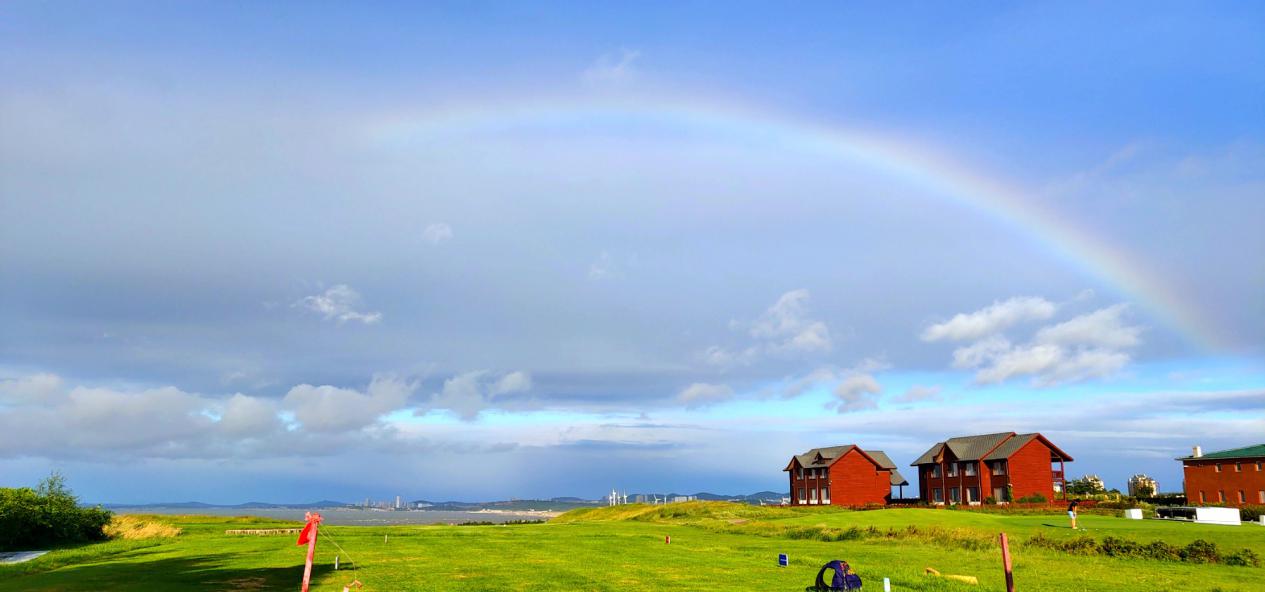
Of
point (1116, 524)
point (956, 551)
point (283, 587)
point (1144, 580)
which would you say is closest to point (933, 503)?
point (1116, 524)

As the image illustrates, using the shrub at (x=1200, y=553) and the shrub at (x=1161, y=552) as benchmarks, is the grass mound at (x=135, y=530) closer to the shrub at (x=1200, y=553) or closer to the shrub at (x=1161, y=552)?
the shrub at (x=1161, y=552)

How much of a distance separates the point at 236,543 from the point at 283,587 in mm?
37447

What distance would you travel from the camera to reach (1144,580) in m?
36.4

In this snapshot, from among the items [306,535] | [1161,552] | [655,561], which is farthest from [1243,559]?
[306,535]

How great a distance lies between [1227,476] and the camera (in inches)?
4289

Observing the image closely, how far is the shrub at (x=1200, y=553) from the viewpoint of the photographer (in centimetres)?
4440

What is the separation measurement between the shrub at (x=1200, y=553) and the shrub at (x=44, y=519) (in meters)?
80.1

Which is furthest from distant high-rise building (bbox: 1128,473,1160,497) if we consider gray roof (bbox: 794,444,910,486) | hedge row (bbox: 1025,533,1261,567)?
hedge row (bbox: 1025,533,1261,567)

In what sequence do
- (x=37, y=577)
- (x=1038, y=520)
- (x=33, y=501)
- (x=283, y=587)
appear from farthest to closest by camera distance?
(x=1038, y=520)
(x=33, y=501)
(x=37, y=577)
(x=283, y=587)

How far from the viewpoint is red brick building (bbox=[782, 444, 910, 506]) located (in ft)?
467

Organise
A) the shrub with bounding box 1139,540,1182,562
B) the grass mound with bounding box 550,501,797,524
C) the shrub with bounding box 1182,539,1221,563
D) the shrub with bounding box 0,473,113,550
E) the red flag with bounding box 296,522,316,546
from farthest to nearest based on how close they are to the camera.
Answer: the grass mound with bounding box 550,501,797,524
the shrub with bounding box 0,473,113,550
the shrub with bounding box 1139,540,1182,562
the shrub with bounding box 1182,539,1221,563
the red flag with bounding box 296,522,316,546

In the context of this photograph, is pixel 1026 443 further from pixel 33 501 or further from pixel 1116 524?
pixel 33 501

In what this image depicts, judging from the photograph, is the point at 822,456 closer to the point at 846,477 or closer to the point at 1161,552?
the point at 846,477

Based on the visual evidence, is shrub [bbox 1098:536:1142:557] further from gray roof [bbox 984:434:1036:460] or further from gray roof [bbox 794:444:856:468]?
gray roof [bbox 794:444:856:468]
